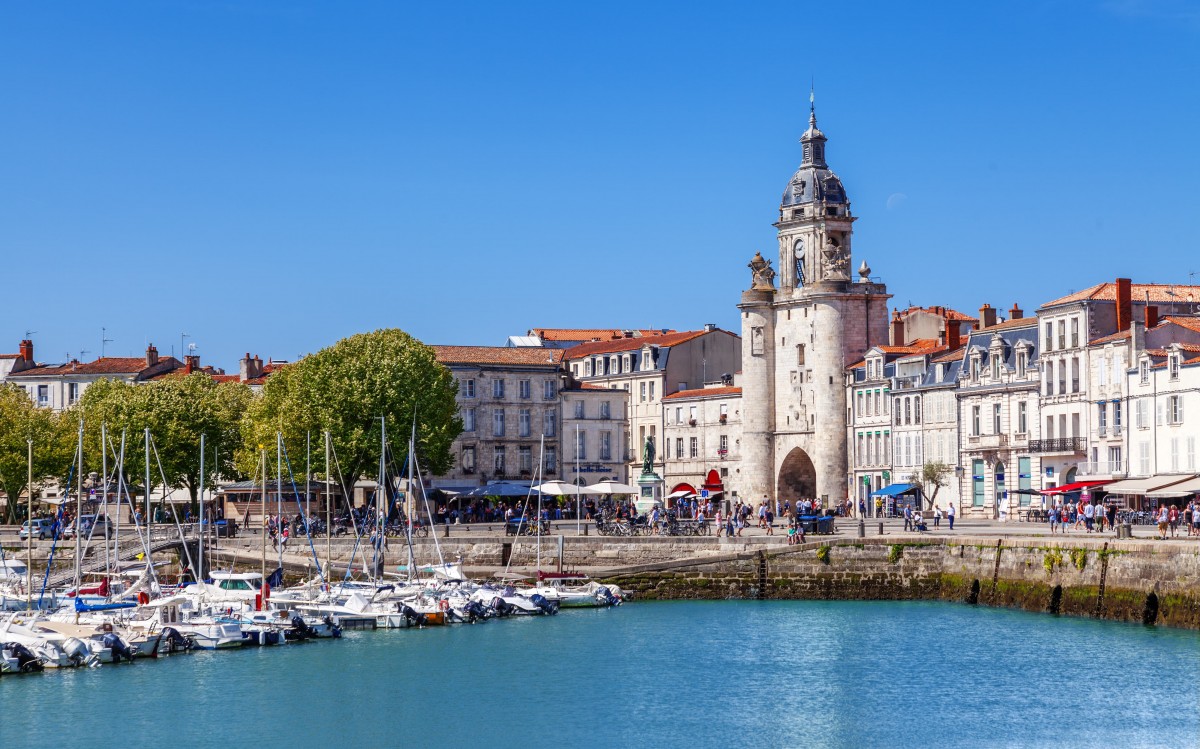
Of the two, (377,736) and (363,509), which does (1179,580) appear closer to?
→ (377,736)

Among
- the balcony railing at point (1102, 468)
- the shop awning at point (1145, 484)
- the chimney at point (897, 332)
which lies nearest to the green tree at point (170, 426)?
the chimney at point (897, 332)

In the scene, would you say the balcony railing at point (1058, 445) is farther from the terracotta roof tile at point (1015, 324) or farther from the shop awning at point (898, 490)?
the terracotta roof tile at point (1015, 324)

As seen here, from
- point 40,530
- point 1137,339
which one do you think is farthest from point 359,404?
point 1137,339

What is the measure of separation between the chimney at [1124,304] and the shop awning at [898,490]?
1141cm

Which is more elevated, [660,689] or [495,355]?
[495,355]

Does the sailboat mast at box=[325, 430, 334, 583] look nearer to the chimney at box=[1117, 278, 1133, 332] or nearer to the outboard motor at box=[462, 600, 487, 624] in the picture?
the outboard motor at box=[462, 600, 487, 624]

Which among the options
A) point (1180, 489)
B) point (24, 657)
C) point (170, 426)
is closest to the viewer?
point (24, 657)

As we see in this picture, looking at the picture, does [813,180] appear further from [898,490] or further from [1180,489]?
[1180,489]

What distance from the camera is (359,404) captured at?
8794cm

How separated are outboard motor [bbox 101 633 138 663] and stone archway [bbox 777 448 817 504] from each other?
176 feet

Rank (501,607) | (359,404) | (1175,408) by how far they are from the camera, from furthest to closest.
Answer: (359,404)
(1175,408)
(501,607)

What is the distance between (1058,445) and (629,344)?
122 feet

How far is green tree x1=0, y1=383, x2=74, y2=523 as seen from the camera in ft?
310

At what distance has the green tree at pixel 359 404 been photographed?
8775 cm
